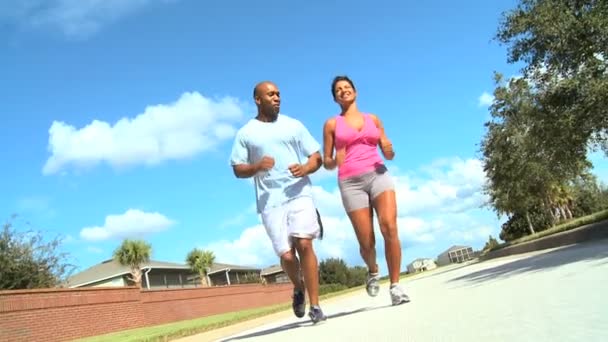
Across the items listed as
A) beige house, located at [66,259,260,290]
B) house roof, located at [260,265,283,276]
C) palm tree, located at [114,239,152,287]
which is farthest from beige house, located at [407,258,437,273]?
palm tree, located at [114,239,152,287]

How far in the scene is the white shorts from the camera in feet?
17.0

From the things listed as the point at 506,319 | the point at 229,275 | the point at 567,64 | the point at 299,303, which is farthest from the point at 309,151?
the point at 229,275

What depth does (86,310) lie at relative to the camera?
2050 cm

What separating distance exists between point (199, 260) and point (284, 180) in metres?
52.9

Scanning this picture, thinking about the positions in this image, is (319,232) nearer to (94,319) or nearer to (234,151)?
(234,151)

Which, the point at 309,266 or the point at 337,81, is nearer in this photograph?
the point at 309,266

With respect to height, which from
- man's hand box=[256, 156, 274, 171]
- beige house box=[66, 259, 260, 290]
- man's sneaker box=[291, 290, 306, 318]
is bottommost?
man's sneaker box=[291, 290, 306, 318]

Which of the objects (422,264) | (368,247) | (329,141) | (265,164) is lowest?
(368,247)

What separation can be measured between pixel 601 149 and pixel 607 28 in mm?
8665

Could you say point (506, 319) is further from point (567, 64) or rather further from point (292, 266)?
point (567, 64)

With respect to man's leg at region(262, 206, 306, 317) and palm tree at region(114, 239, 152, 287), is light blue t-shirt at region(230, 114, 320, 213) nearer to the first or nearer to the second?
man's leg at region(262, 206, 306, 317)

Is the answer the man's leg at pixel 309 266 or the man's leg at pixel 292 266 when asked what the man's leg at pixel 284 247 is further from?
the man's leg at pixel 309 266

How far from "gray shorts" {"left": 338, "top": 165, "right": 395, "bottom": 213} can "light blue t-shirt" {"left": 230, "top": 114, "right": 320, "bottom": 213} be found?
0.51m

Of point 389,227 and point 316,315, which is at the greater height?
point 389,227
